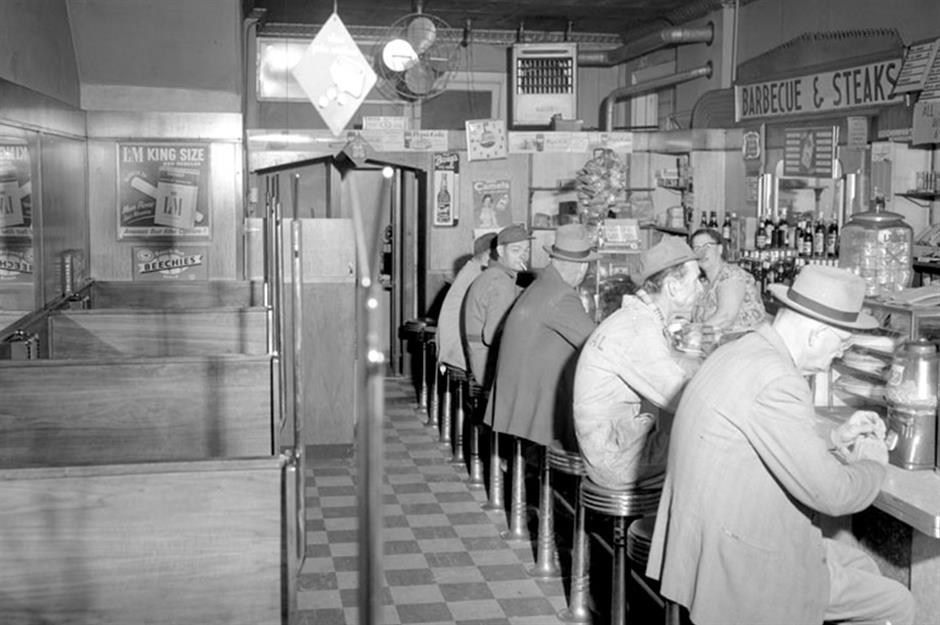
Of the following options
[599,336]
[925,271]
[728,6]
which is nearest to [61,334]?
[599,336]

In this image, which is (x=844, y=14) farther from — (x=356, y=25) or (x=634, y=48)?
(x=356, y=25)

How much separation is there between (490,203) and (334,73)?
4.38m

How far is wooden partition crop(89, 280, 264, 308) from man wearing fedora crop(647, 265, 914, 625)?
4.25 m

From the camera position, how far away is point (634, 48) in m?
13.1

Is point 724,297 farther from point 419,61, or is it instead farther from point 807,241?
point 419,61

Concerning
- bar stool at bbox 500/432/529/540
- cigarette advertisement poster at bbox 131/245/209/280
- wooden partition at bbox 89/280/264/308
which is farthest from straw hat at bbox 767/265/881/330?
cigarette advertisement poster at bbox 131/245/209/280

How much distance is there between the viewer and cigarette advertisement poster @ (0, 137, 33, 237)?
4898mm

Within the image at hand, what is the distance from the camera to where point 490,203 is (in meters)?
11.2

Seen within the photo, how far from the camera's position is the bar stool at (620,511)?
413cm

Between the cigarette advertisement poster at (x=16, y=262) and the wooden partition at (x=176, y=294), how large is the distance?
1.56 metres

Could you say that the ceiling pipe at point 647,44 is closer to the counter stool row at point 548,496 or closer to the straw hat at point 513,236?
the counter stool row at point 548,496

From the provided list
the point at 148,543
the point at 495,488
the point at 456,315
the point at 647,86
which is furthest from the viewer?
the point at 647,86

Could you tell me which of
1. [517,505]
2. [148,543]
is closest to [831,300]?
[148,543]

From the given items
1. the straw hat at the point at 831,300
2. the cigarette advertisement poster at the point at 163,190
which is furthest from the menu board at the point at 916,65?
the straw hat at the point at 831,300
